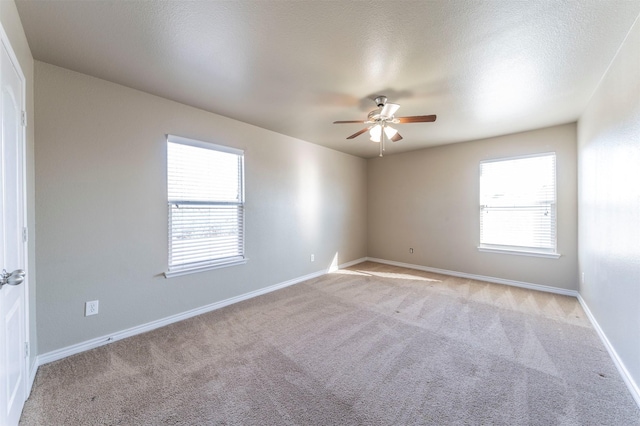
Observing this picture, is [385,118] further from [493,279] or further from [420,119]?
[493,279]

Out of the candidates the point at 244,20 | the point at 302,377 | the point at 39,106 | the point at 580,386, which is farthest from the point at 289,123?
the point at 580,386

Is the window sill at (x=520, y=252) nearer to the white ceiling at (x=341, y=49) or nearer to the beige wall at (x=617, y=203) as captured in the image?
the beige wall at (x=617, y=203)

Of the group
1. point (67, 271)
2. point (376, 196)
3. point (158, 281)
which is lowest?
point (158, 281)

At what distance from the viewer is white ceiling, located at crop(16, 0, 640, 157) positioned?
61.5 inches

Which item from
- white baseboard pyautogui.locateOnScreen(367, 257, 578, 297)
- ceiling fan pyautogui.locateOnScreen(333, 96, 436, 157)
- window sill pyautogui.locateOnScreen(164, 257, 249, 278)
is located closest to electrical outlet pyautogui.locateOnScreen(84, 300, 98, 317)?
window sill pyautogui.locateOnScreen(164, 257, 249, 278)

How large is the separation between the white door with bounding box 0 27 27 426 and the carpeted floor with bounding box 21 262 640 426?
341mm

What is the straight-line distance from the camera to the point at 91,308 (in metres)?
2.30

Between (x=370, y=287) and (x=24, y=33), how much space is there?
439cm

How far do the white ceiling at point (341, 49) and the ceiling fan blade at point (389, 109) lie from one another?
6.7 inches

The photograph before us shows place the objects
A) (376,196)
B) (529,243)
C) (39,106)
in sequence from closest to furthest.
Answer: (39,106)
(529,243)
(376,196)

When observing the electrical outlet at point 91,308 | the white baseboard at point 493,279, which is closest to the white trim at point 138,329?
the electrical outlet at point 91,308

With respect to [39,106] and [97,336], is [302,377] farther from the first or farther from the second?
[39,106]

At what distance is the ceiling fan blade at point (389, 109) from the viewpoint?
2531mm

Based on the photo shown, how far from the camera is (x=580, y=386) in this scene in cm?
182
